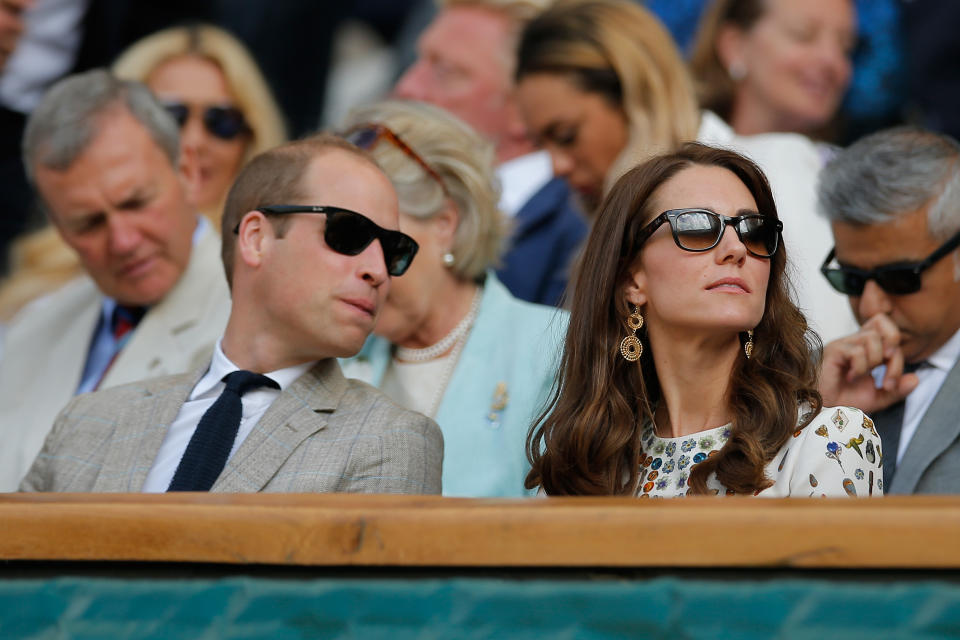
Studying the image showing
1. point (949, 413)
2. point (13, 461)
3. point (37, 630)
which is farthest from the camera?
point (13, 461)

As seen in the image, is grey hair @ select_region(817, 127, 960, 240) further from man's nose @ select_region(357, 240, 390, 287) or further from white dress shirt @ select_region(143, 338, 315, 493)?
white dress shirt @ select_region(143, 338, 315, 493)

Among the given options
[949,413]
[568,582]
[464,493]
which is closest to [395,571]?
[568,582]

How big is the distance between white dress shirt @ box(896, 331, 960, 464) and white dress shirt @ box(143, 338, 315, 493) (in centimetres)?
145

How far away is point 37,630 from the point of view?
6.38 feet

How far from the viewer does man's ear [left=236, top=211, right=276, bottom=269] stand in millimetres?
2955

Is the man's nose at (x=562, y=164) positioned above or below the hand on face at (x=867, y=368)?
below

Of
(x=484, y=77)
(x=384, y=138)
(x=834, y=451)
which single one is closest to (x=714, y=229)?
(x=834, y=451)

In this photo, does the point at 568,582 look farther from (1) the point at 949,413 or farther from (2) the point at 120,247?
(2) the point at 120,247

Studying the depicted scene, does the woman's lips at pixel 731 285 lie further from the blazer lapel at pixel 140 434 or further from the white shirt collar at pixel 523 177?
the white shirt collar at pixel 523 177

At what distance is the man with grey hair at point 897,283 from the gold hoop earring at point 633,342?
74 cm

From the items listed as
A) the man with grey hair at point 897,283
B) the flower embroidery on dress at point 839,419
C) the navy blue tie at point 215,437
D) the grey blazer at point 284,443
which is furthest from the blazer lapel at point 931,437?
the navy blue tie at point 215,437

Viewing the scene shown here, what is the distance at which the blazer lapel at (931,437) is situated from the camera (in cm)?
310

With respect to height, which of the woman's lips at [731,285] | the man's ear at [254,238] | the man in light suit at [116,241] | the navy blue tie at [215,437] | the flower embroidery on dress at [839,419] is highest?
the woman's lips at [731,285]

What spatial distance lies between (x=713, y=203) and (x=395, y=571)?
3.69 ft
